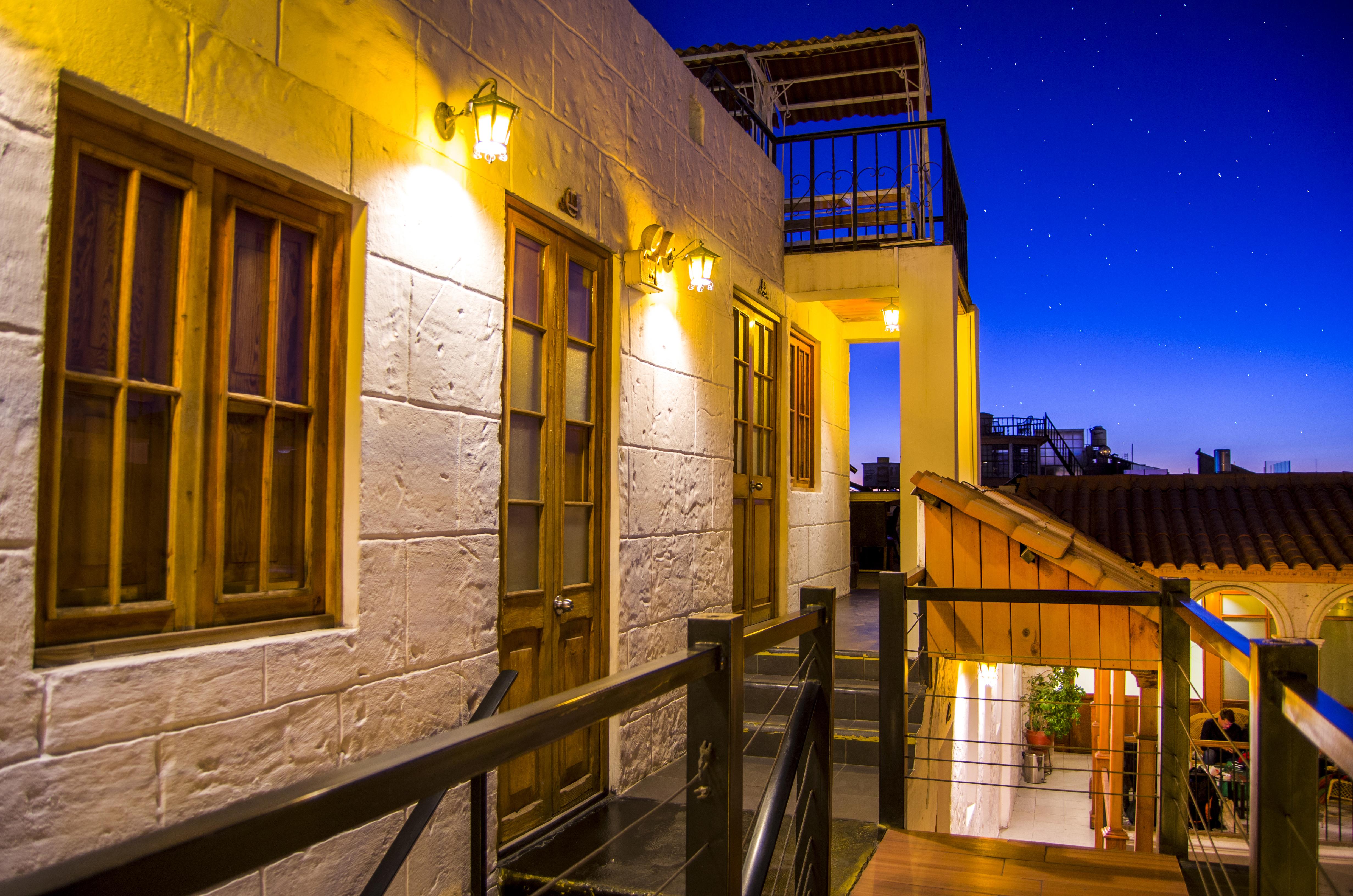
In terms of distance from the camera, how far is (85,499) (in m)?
2.06

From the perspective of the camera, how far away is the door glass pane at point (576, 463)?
13.1 feet

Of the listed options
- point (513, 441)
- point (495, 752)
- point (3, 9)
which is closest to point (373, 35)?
point (3, 9)

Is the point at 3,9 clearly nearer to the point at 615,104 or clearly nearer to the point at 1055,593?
the point at 615,104

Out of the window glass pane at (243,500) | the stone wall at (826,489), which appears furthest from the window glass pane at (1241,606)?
the window glass pane at (243,500)

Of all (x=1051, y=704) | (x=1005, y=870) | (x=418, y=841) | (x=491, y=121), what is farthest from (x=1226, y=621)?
(x=491, y=121)

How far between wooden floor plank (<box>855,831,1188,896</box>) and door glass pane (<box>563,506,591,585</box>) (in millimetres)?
1680

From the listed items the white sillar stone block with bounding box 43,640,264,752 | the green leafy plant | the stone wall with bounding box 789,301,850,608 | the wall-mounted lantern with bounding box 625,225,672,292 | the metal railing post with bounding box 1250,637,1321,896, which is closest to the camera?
the metal railing post with bounding box 1250,637,1321,896

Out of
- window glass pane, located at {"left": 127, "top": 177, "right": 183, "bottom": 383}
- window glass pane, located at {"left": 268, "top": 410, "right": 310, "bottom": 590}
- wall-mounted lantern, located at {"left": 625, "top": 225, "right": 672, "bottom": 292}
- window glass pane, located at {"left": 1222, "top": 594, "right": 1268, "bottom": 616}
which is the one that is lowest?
window glass pane, located at {"left": 1222, "top": 594, "right": 1268, "bottom": 616}

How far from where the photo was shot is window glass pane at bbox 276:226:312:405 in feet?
8.50

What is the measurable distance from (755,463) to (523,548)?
10.2ft

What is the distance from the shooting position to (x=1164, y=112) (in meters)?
31.7

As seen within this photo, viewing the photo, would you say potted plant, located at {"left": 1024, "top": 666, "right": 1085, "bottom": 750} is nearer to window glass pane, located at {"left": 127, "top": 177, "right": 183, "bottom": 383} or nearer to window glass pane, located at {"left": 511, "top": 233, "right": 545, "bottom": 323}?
window glass pane, located at {"left": 511, "top": 233, "right": 545, "bottom": 323}

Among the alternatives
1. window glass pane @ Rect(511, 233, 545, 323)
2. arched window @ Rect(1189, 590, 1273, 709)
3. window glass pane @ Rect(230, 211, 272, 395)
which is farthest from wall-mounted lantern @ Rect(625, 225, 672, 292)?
arched window @ Rect(1189, 590, 1273, 709)

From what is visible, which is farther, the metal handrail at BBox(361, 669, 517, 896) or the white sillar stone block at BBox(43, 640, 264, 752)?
the metal handrail at BBox(361, 669, 517, 896)
